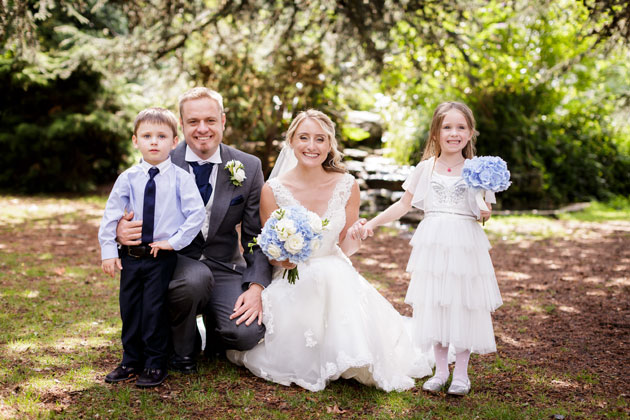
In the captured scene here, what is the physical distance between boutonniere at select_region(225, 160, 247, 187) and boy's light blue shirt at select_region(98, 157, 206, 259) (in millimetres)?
414

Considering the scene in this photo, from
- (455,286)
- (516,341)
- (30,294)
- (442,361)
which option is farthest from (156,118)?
(516,341)

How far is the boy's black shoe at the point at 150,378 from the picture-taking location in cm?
343

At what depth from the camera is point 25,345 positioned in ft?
13.3

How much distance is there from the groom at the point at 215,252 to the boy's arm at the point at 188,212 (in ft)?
0.78

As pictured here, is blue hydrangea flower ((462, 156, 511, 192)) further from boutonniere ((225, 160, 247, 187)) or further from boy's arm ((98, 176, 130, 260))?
boy's arm ((98, 176, 130, 260))

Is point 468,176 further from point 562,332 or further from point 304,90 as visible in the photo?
point 304,90

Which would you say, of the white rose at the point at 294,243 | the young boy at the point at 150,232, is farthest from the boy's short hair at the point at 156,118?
the white rose at the point at 294,243

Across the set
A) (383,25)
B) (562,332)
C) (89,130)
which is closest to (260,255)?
(562,332)

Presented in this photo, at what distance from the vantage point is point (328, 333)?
141 inches

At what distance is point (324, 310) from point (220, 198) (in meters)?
1.06

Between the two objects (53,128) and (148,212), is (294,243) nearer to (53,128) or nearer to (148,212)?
(148,212)

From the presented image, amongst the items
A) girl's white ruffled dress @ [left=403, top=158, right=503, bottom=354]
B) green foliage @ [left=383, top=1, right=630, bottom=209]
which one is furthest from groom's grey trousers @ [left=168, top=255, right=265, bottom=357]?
green foliage @ [left=383, top=1, right=630, bottom=209]

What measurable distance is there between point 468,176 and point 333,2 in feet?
21.1

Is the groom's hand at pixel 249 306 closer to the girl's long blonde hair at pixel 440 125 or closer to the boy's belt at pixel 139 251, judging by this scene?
the boy's belt at pixel 139 251
